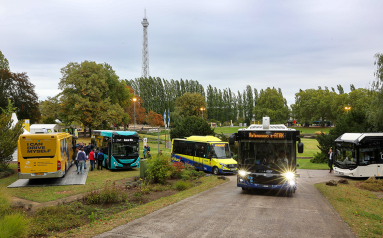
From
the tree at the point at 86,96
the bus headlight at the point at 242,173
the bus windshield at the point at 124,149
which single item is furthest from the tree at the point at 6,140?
the tree at the point at 86,96

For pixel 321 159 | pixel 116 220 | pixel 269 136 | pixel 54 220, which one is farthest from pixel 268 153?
pixel 321 159

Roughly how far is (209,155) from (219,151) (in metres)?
0.87

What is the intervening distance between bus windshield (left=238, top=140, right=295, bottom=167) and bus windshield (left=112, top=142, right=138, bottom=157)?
12.2 m

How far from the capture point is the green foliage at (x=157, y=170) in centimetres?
1498

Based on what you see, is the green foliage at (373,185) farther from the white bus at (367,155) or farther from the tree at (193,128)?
the tree at (193,128)

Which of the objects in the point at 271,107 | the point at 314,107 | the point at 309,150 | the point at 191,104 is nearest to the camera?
the point at 309,150

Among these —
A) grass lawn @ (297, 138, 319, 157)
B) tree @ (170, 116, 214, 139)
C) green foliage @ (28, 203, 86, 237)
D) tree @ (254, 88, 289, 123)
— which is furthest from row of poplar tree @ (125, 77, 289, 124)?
green foliage @ (28, 203, 86, 237)

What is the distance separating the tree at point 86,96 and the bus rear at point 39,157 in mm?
32229

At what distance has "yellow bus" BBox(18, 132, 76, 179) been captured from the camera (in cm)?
1488

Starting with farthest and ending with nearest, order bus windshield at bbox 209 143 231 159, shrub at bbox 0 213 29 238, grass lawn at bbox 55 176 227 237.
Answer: bus windshield at bbox 209 143 231 159, grass lawn at bbox 55 176 227 237, shrub at bbox 0 213 29 238

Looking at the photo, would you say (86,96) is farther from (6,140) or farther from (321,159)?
(321,159)

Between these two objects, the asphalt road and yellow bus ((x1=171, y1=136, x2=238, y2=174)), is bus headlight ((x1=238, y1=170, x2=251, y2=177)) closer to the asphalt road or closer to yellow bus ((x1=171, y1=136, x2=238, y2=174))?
the asphalt road

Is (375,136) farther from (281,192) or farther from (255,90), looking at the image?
(255,90)

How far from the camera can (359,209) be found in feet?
32.2
